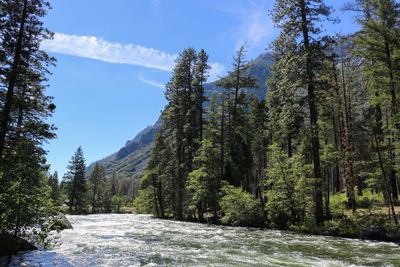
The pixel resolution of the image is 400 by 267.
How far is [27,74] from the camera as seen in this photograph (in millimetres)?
19938

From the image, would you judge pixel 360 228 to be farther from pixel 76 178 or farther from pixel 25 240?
pixel 76 178

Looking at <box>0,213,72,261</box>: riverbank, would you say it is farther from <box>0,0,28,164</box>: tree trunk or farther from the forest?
<box>0,0,28,164</box>: tree trunk

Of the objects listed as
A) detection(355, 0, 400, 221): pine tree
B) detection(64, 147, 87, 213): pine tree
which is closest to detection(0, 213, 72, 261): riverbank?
detection(355, 0, 400, 221): pine tree

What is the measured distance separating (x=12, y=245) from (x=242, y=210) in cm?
2041

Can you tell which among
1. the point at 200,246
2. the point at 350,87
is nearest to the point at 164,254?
the point at 200,246

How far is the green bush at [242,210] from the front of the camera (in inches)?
1243

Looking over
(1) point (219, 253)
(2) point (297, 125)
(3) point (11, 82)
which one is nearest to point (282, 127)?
(2) point (297, 125)

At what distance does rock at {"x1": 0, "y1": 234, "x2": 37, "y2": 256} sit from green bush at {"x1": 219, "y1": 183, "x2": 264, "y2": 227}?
18793mm

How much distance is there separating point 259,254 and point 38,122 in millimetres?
13148

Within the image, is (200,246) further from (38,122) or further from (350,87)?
(350,87)

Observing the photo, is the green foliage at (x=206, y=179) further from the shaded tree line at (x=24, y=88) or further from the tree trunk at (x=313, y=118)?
the shaded tree line at (x=24, y=88)

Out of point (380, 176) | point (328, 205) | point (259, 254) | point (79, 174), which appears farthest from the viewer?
point (79, 174)

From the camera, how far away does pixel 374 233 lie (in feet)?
66.8

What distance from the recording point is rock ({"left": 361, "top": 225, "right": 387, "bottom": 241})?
20016 millimetres
